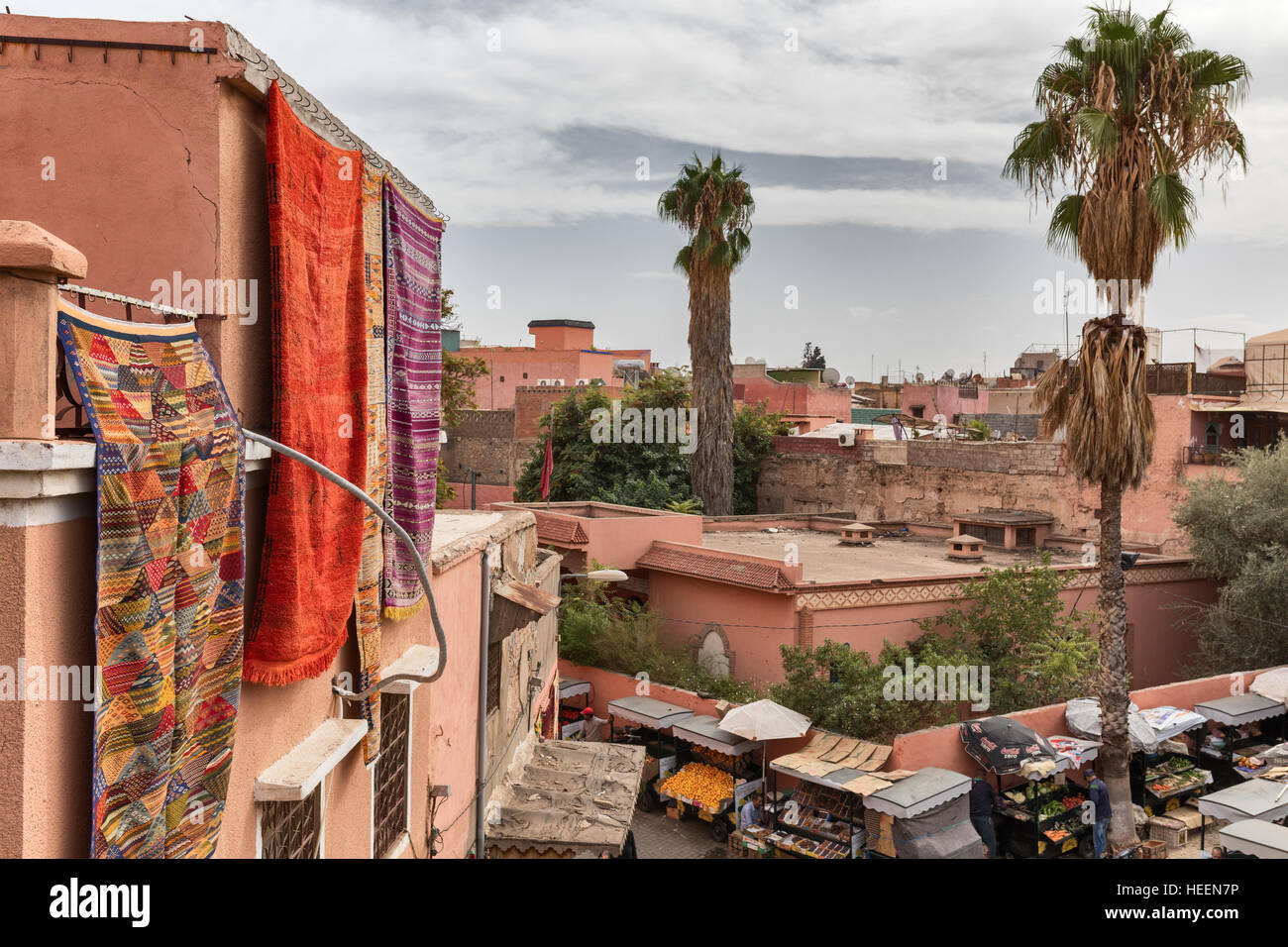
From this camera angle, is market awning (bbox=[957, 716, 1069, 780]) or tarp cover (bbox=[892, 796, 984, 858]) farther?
market awning (bbox=[957, 716, 1069, 780])

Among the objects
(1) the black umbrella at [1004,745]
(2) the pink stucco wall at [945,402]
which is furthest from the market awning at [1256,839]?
(2) the pink stucco wall at [945,402]

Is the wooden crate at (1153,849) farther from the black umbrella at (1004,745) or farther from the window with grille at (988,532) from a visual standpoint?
the window with grille at (988,532)

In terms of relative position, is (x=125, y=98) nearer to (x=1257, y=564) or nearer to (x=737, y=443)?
(x=1257, y=564)

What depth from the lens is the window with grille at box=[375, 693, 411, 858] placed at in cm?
650

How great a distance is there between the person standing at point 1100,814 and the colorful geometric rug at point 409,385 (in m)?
11.1

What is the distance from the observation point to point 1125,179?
41.3 ft

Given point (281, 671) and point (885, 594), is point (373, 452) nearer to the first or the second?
point (281, 671)

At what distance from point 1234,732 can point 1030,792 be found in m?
5.69

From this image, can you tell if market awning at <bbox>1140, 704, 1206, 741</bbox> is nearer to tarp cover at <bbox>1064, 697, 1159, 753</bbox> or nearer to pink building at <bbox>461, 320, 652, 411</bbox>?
tarp cover at <bbox>1064, 697, 1159, 753</bbox>

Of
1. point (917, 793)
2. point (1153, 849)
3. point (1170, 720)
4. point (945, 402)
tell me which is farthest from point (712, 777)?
point (945, 402)

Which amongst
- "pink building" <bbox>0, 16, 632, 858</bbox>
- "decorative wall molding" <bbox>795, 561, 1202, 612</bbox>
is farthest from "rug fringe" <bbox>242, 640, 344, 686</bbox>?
"decorative wall molding" <bbox>795, 561, 1202, 612</bbox>

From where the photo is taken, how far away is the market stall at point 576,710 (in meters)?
18.1

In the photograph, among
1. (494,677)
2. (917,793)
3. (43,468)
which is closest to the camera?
(43,468)

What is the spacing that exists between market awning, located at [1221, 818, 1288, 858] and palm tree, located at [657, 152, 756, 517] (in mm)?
18965
